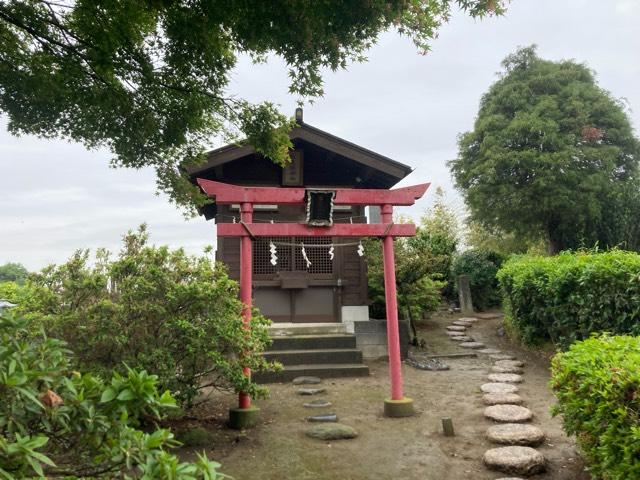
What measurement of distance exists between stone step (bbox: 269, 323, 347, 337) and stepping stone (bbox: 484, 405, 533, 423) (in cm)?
480

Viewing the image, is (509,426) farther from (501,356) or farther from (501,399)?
(501,356)

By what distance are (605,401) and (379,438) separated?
125 inches

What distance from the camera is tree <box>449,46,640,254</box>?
57.7ft

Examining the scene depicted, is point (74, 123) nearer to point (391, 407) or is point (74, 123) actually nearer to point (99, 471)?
point (99, 471)

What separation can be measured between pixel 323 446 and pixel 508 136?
16.8 m

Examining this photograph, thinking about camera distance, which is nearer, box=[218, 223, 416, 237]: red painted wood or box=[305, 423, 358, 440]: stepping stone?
box=[305, 423, 358, 440]: stepping stone

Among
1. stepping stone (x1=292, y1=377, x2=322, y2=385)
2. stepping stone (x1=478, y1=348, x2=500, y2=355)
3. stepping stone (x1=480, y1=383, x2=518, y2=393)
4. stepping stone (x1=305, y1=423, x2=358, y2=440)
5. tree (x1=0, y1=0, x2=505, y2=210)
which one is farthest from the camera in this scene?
stepping stone (x1=478, y1=348, x2=500, y2=355)

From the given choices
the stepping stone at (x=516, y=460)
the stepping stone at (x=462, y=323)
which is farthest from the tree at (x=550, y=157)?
the stepping stone at (x=516, y=460)

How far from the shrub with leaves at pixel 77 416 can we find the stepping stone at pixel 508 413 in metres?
5.81

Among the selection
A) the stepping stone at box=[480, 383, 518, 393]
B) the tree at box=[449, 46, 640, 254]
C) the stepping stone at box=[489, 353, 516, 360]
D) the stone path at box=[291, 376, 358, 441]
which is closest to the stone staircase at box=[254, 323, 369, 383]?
the stone path at box=[291, 376, 358, 441]

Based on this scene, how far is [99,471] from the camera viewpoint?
1.89 metres

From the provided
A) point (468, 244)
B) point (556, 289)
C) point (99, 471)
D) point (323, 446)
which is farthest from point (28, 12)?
point (468, 244)

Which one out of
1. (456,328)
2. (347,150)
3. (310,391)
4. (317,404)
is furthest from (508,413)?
(456,328)

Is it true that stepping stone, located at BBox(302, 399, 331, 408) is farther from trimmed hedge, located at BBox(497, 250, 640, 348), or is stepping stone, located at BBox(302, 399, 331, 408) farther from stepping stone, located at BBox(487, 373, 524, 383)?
trimmed hedge, located at BBox(497, 250, 640, 348)
